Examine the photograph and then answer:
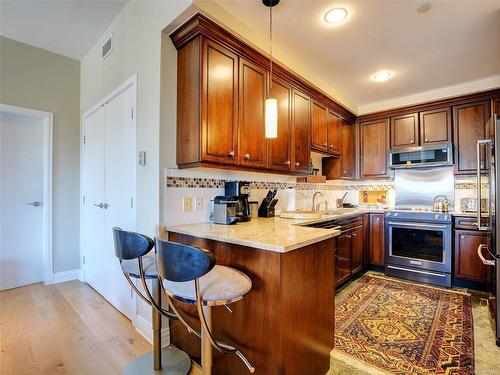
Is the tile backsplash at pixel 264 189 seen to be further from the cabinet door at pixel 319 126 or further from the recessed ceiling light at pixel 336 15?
the recessed ceiling light at pixel 336 15

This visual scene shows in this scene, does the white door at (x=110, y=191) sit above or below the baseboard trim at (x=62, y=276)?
above

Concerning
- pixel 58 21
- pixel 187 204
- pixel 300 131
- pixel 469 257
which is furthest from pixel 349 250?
pixel 58 21

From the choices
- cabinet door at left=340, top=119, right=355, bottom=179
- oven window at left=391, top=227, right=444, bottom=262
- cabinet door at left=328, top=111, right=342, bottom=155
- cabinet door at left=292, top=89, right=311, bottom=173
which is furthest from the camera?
cabinet door at left=340, top=119, right=355, bottom=179

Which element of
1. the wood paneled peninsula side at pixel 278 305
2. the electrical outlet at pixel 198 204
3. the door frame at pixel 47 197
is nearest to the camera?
the wood paneled peninsula side at pixel 278 305

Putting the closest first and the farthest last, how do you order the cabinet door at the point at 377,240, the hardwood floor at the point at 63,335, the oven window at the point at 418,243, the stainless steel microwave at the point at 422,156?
the hardwood floor at the point at 63,335, the oven window at the point at 418,243, the stainless steel microwave at the point at 422,156, the cabinet door at the point at 377,240

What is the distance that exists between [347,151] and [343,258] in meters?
1.90

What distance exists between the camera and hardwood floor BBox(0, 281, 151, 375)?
69.4 inches

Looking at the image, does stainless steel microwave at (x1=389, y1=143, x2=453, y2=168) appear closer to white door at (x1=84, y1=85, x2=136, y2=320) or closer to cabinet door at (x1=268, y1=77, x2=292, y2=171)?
cabinet door at (x1=268, y1=77, x2=292, y2=171)

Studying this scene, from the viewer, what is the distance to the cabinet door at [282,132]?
2574 mm

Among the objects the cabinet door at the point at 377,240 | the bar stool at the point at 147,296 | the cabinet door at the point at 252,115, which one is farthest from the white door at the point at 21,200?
the cabinet door at the point at 377,240

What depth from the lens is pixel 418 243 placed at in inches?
136

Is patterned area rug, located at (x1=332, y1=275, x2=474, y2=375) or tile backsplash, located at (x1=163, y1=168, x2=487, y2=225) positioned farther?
tile backsplash, located at (x1=163, y1=168, x2=487, y2=225)

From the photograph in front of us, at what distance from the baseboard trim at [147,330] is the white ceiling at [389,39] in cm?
263

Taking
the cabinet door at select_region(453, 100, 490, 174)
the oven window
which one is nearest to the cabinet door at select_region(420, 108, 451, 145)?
the cabinet door at select_region(453, 100, 490, 174)
